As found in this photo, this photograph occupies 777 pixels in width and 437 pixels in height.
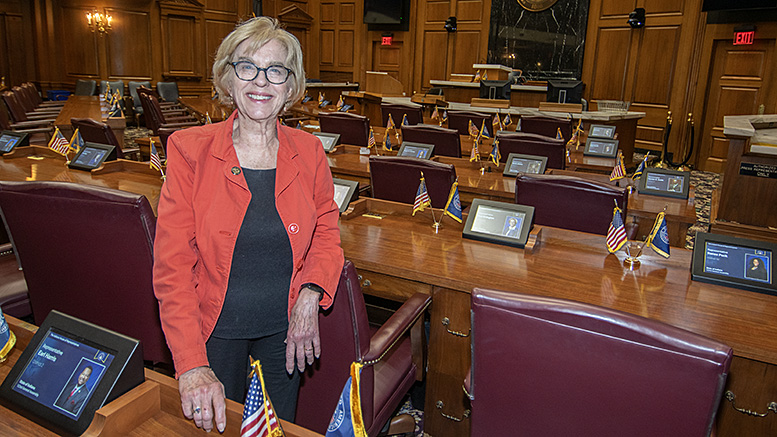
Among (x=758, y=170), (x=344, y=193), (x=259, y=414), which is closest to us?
(x=259, y=414)

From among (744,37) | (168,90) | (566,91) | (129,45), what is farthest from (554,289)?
(129,45)

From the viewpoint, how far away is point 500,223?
2.12 m

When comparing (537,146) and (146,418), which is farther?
(537,146)

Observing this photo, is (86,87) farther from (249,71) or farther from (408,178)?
(249,71)

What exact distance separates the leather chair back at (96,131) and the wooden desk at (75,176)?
516mm

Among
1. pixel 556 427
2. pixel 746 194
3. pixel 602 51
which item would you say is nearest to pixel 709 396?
pixel 556 427

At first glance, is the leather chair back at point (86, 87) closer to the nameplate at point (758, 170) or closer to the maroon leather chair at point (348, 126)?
the maroon leather chair at point (348, 126)

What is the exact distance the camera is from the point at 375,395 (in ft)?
5.28

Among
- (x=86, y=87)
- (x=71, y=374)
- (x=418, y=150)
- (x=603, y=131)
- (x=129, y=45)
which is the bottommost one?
(x=71, y=374)

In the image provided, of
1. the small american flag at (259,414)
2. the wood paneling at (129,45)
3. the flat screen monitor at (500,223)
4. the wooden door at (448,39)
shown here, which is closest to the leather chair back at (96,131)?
the flat screen monitor at (500,223)

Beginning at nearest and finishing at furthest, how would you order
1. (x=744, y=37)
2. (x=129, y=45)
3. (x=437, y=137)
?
(x=437, y=137)
(x=744, y=37)
(x=129, y=45)

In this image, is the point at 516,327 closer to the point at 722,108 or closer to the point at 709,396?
the point at 709,396

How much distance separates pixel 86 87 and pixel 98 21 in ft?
4.63

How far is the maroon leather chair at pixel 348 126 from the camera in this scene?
5.03 meters
